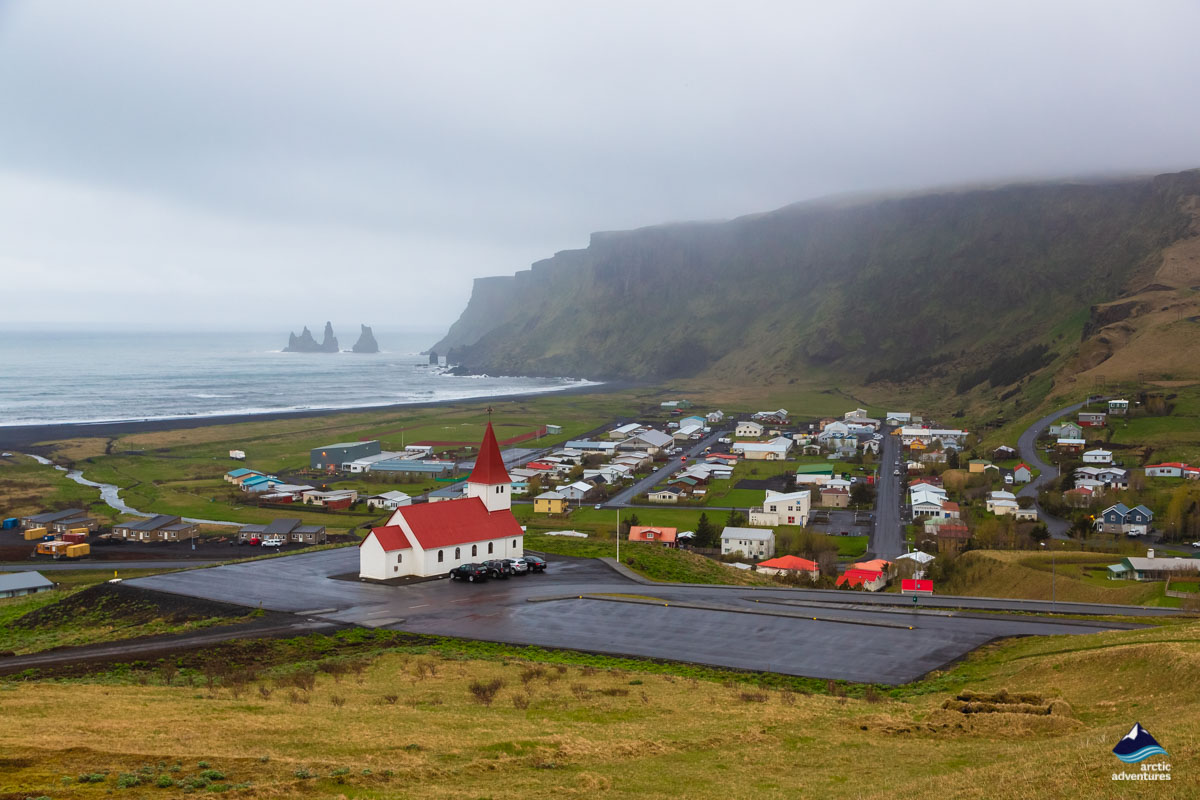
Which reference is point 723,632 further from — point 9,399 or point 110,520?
point 9,399

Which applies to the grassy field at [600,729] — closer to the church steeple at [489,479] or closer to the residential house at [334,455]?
the church steeple at [489,479]

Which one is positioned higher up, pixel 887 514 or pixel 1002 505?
pixel 1002 505

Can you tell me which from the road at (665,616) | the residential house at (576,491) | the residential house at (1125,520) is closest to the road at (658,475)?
the residential house at (576,491)

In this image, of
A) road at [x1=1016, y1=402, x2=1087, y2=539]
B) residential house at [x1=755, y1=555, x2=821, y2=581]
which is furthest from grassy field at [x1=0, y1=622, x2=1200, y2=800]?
road at [x1=1016, y1=402, x2=1087, y2=539]

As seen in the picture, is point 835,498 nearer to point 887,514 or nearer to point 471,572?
point 887,514

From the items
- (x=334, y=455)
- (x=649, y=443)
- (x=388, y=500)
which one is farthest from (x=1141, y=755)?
(x=649, y=443)

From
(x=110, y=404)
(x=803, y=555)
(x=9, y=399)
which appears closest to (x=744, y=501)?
(x=803, y=555)
